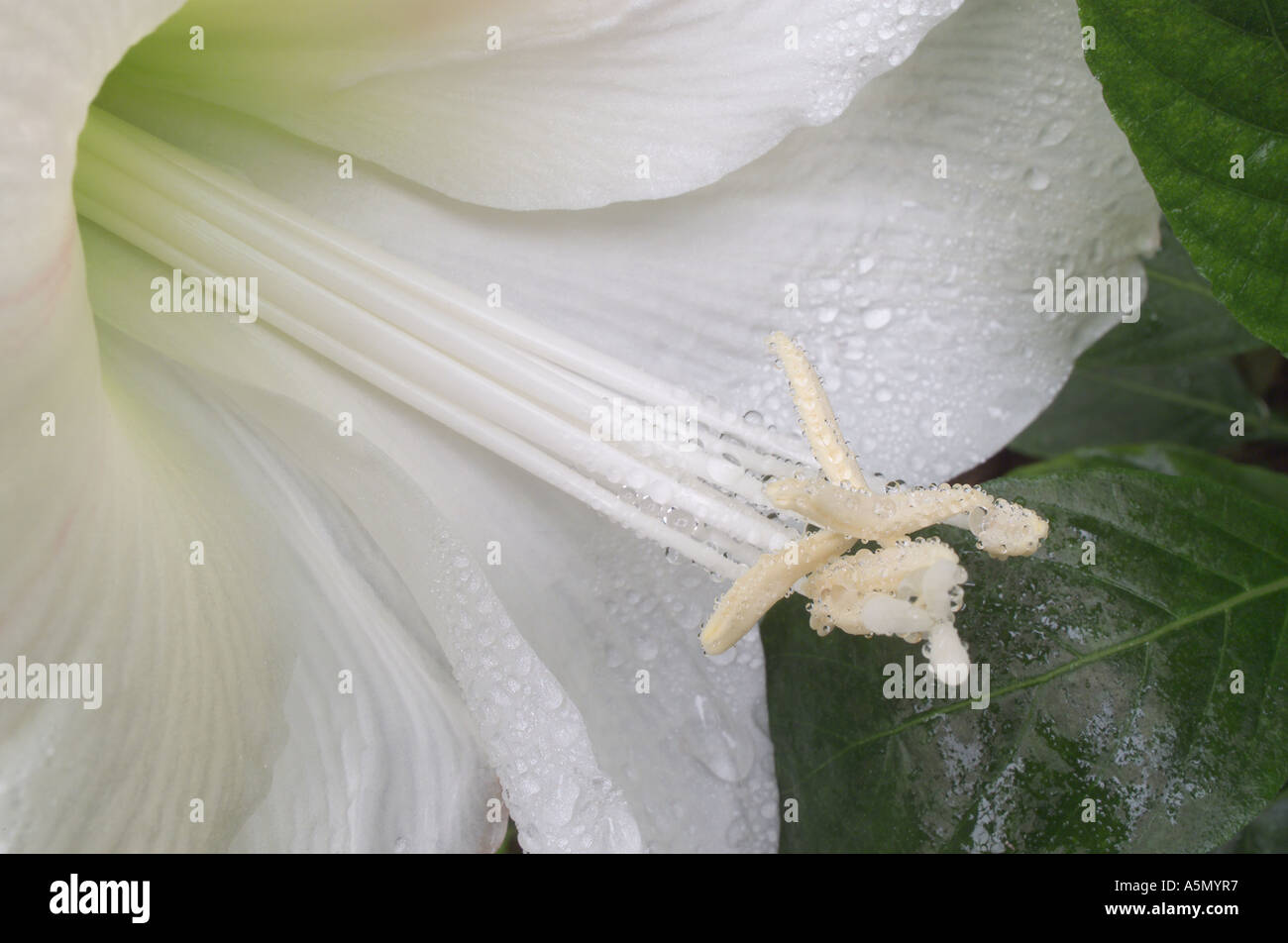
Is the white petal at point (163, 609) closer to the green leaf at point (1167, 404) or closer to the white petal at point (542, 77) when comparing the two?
the white petal at point (542, 77)

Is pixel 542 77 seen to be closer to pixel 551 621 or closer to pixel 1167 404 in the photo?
pixel 551 621

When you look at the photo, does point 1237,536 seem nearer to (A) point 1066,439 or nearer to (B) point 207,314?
(A) point 1066,439

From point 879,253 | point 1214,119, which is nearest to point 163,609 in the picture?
point 879,253

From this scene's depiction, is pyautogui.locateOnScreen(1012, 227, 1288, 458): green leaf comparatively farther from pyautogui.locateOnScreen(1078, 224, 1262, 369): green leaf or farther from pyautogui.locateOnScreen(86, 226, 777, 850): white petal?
pyautogui.locateOnScreen(86, 226, 777, 850): white petal

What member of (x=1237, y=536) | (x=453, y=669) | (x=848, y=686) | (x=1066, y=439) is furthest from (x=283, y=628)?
(x=1066, y=439)

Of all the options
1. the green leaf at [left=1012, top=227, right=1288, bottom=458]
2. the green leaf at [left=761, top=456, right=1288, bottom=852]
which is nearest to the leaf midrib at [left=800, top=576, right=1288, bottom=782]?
the green leaf at [left=761, top=456, right=1288, bottom=852]
